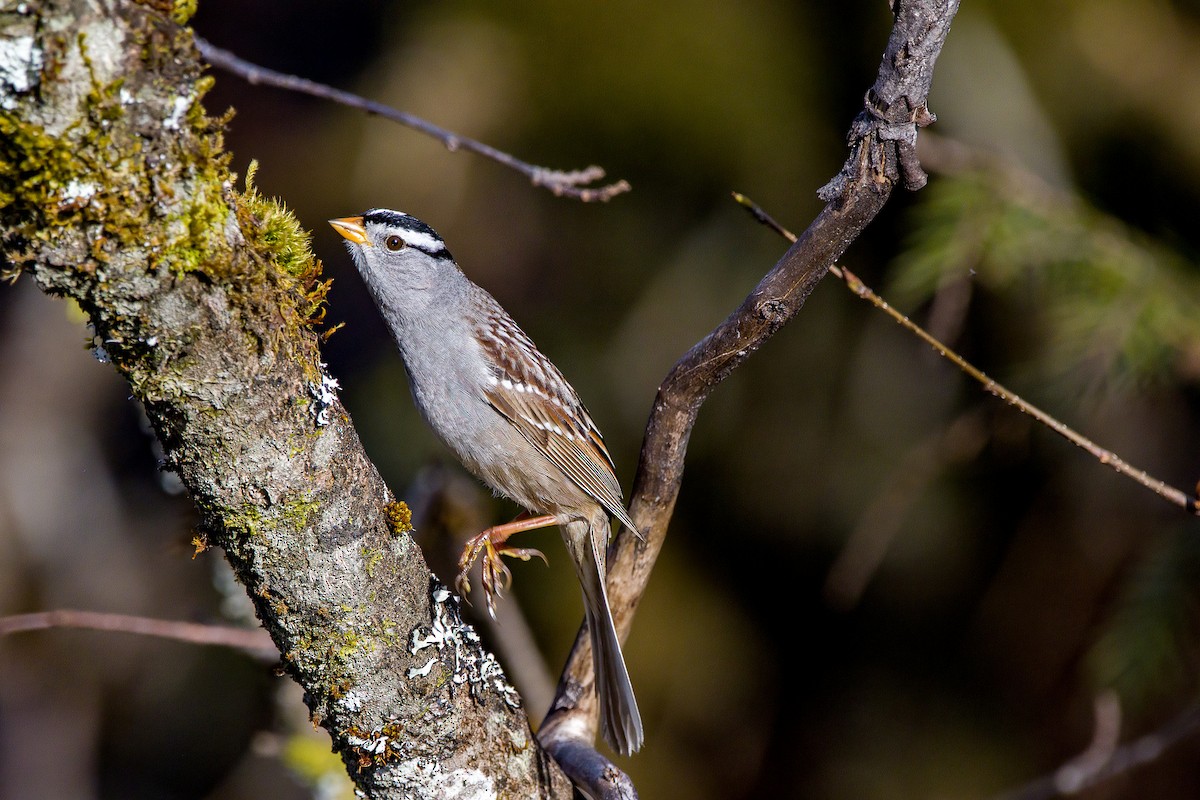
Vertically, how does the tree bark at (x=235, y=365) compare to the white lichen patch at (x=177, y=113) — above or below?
below

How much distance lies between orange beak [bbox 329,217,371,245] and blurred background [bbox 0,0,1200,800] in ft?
3.82

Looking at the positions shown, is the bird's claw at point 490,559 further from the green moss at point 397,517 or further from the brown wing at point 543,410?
the green moss at point 397,517

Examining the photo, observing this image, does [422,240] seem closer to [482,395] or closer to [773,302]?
[482,395]

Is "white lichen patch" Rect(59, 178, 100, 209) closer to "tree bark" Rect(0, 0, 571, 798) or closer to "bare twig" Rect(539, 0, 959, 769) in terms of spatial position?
"tree bark" Rect(0, 0, 571, 798)

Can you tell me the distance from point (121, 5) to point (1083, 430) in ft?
13.7

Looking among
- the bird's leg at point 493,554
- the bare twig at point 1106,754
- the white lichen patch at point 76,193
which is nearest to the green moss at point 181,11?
the white lichen patch at point 76,193

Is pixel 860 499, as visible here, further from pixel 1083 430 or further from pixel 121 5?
pixel 121 5

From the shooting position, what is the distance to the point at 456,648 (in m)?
2.22

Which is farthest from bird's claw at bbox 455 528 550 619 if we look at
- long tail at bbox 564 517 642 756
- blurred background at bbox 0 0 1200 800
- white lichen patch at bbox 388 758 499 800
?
blurred background at bbox 0 0 1200 800

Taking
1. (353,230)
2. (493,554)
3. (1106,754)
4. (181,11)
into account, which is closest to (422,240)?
(353,230)

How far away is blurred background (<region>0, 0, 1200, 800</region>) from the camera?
4375 mm

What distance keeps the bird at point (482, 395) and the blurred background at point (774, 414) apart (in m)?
0.85

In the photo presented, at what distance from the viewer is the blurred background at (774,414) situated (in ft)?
14.4

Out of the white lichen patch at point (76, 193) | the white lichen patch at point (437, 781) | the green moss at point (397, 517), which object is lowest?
the white lichen patch at point (437, 781)
